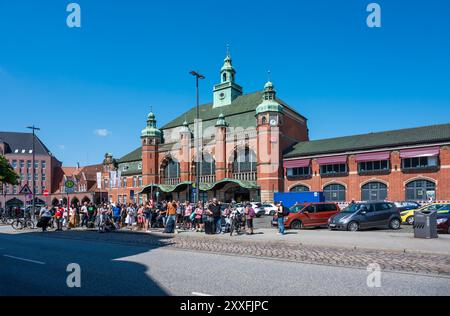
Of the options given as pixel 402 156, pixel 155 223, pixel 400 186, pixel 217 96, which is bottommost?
pixel 155 223

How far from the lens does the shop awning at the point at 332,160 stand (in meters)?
42.5

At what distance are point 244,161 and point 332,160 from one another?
13097mm

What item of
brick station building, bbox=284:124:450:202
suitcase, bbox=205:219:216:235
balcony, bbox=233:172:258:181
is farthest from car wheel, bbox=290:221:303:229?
balcony, bbox=233:172:258:181

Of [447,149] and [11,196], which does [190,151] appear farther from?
[11,196]

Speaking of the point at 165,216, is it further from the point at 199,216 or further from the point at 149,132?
the point at 149,132

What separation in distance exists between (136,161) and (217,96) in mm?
19551

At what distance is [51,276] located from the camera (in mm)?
8641

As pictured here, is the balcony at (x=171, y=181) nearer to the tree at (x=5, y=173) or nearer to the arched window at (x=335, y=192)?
the tree at (x=5, y=173)

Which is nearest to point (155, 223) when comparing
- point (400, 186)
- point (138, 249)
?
point (138, 249)

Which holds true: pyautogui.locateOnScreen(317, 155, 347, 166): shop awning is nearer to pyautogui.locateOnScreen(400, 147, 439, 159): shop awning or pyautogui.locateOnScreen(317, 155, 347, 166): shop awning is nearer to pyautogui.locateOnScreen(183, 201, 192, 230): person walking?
pyautogui.locateOnScreen(400, 147, 439, 159): shop awning

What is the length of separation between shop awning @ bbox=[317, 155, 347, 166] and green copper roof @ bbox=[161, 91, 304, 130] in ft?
43.0

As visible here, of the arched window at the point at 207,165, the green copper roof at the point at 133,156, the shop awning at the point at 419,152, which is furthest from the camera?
the green copper roof at the point at 133,156

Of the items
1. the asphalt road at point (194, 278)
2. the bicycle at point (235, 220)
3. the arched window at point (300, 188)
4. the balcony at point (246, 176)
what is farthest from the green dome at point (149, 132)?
the asphalt road at point (194, 278)

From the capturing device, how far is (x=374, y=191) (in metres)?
40.3
